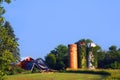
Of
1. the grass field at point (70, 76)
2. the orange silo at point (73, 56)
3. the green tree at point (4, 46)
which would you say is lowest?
the green tree at point (4, 46)

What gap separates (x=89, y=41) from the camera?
80.9 meters

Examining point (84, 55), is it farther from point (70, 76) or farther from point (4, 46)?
point (4, 46)

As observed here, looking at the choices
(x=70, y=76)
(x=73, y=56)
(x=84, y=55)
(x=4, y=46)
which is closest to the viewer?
(x=4, y=46)

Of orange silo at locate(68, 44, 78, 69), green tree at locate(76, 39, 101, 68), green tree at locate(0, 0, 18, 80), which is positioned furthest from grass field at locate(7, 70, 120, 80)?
green tree at locate(0, 0, 18, 80)

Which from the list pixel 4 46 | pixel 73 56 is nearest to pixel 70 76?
pixel 73 56

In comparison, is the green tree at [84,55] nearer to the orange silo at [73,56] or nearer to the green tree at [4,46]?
the orange silo at [73,56]

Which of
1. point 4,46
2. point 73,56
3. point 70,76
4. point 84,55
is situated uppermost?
point 84,55

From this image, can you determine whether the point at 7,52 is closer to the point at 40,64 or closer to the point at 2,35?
the point at 2,35

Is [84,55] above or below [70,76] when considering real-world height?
above

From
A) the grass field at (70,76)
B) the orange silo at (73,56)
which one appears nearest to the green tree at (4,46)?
the grass field at (70,76)

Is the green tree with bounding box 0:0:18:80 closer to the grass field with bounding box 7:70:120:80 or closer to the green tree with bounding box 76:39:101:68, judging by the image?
the grass field with bounding box 7:70:120:80

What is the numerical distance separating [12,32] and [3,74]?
2110 inches

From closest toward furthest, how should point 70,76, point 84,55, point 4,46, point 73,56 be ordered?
point 4,46, point 70,76, point 84,55, point 73,56

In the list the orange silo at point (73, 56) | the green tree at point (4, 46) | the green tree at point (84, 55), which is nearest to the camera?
the green tree at point (4, 46)
